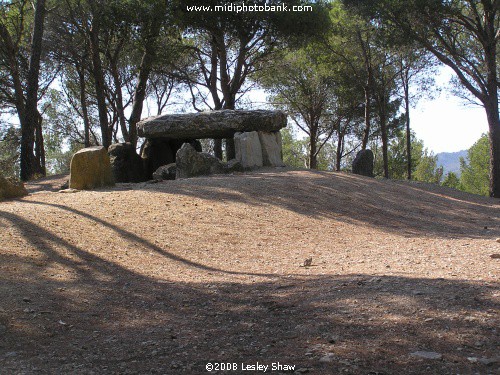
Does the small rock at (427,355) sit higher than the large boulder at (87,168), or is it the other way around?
the large boulder at (87,168)

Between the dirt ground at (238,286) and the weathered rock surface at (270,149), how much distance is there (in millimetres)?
4088

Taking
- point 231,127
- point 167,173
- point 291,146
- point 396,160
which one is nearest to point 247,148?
point 231,127

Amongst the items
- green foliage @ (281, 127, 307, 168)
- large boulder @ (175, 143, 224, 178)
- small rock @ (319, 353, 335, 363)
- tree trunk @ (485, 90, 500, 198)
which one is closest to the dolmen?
large boulder @ (175, 143, 224, 178)

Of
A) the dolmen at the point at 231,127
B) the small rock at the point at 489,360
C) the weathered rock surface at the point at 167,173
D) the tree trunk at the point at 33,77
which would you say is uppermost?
the tree trunk at the point at 33,77

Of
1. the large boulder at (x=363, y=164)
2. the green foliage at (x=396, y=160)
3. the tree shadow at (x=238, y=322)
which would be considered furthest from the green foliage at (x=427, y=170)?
the tree shadow at (x=238, y=322)

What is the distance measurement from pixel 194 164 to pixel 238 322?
9091mm

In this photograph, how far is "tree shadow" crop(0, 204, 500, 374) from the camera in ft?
10.9

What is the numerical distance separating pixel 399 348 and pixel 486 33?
14.9 metres

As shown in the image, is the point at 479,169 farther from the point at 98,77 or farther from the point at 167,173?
the point at 167,173

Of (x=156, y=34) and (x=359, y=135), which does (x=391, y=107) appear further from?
(x=156, y=34)

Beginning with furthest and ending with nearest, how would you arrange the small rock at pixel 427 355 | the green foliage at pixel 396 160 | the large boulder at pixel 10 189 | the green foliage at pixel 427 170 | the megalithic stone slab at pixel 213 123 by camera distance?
the green foliage at pixel 427 170, the green foliage at pixel 396 160, the megalithic stone slab at pixel 213 123, the large boulder at pixel 10 189, the small rock at pixel 427 355

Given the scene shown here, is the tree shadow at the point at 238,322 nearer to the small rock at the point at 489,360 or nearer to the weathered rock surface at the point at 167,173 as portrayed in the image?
the small rock at the point at 489,360

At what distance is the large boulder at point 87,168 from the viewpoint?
1091 cm

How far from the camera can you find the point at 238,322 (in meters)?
4.22
